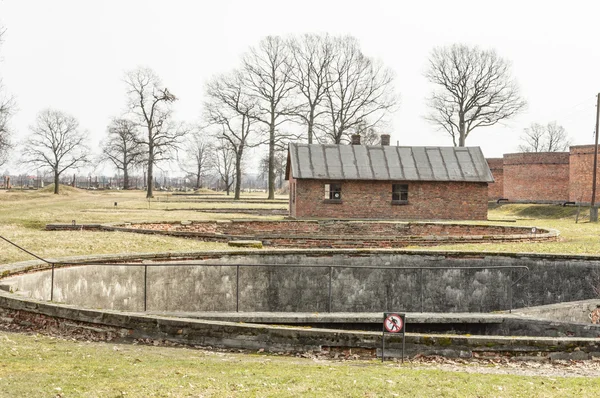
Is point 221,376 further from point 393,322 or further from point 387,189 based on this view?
point 387,189

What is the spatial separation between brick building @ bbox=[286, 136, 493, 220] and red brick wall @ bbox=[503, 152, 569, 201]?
17249 mm

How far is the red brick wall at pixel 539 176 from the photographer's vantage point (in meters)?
49.0

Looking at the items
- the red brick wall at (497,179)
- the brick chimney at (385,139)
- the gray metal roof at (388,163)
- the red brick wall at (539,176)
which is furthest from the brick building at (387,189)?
the red brick wall at (497,179)

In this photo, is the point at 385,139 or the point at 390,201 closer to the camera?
the point at 390,201

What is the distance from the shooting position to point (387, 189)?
1324 inches

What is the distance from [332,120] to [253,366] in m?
49.3

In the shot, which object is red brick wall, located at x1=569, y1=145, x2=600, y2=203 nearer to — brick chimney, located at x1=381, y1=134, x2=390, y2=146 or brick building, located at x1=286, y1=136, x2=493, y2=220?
brick building, located at x1=286, y1=136, x2=493, y2=220

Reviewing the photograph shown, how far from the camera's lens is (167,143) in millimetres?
62250

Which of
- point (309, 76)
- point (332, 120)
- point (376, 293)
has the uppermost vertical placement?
point (309, 76)

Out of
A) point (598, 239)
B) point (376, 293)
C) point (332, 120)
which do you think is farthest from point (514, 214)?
point (376, 293)

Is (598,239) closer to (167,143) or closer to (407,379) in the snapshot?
(407,379)

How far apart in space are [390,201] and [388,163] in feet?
7.09

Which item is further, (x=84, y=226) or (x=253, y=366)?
(x=84, y=226)

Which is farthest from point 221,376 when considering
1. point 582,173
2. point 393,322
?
point 582,173
